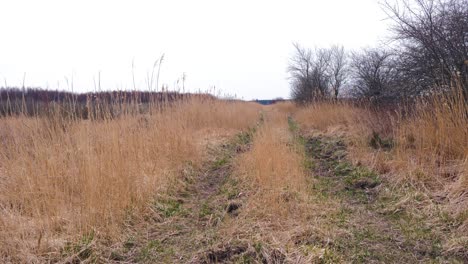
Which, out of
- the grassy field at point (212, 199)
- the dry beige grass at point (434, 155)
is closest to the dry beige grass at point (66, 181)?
the grassy field at point (212, 199)

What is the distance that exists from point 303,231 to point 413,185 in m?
1.83

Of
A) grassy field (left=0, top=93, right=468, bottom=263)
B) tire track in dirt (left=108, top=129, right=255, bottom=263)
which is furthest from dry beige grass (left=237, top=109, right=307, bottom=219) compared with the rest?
tire track in dirt (left=108, top=129, right=255, bottom=263)

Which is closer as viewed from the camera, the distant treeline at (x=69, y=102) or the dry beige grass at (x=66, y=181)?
the dry beige grass at (x=66, y=181)

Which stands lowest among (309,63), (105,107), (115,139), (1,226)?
A: (1,226)

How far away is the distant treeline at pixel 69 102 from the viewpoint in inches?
142

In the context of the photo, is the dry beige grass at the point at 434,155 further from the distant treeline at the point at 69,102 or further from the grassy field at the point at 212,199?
the distant treeline at the point at 69,102

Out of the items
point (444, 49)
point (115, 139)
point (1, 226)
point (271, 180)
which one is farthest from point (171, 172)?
point (444, 49)

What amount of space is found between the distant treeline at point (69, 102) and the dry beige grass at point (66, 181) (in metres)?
0.13

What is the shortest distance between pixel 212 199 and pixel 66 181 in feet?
5.47

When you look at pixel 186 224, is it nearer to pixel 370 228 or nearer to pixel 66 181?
pixel 66 181

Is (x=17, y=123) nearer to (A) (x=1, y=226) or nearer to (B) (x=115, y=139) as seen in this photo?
(B) (x=115, y=139)

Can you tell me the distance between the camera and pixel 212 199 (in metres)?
4.02

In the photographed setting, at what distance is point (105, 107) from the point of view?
4.24m

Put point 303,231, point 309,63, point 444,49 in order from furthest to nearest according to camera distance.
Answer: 1. point 309,63
2. point 444,49
3. point 303,231
